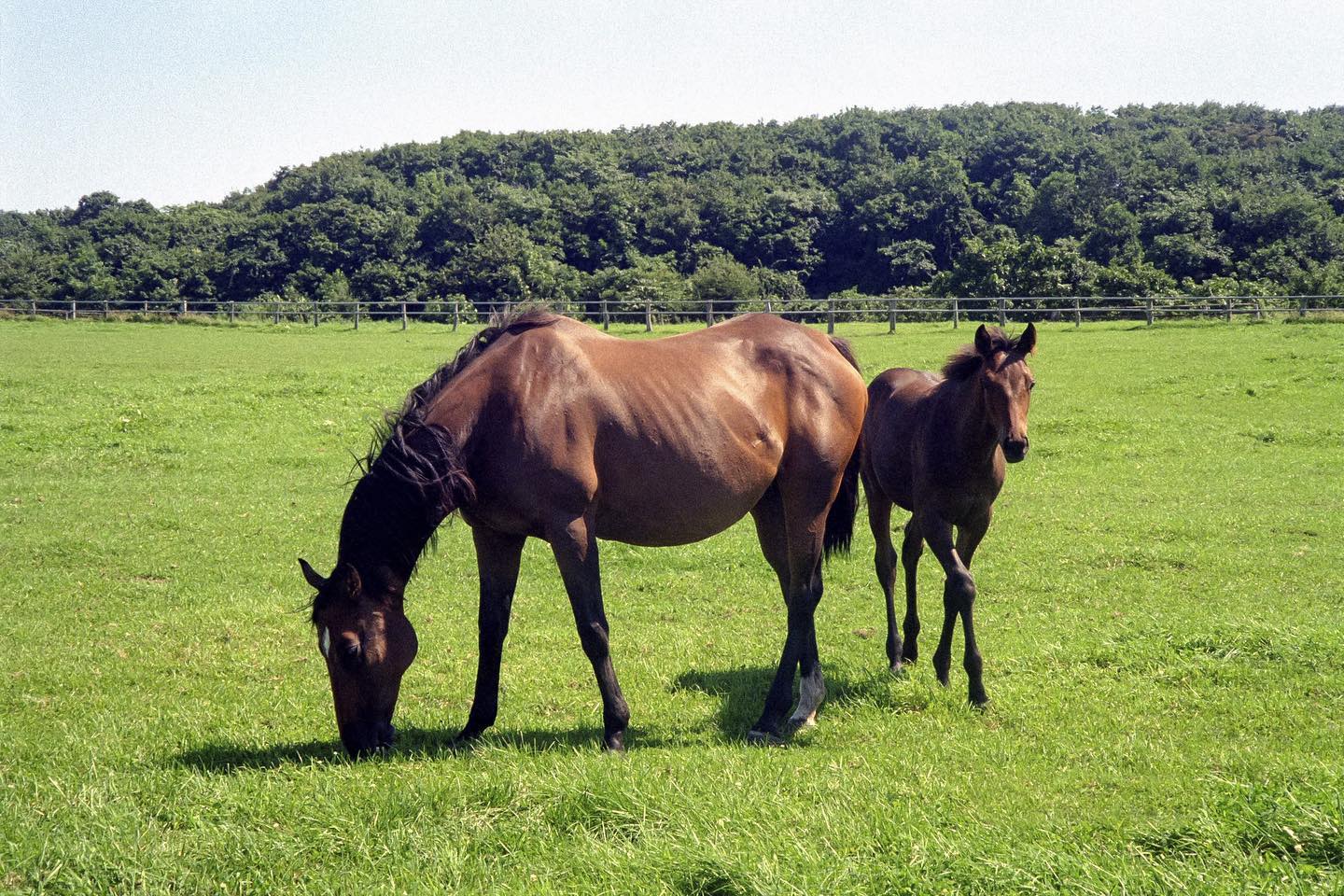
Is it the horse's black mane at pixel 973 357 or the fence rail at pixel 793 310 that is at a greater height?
the fence rail at pixel 793 310

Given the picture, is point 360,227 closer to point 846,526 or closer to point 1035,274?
point 1035,274

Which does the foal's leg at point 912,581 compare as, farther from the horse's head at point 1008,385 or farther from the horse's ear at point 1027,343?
the horse's ear at point 1027,343

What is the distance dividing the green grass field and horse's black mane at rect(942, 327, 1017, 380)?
196 cm

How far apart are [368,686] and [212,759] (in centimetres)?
83

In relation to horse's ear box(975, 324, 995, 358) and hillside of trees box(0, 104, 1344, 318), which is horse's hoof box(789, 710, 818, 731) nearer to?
horse's ear box(975, 324, 995, 358)

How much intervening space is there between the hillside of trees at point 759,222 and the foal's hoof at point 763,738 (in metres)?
39.1

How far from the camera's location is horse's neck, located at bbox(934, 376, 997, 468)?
21.7 feet

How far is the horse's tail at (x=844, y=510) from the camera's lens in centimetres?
707

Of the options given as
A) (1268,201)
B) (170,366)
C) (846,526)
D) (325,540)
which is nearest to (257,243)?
(170,366)

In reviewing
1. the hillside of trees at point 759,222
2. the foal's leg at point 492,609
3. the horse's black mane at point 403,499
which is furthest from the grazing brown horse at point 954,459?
the hillside of trees at point 759,222

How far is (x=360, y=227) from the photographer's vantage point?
2586 inches

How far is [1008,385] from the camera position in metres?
6.30

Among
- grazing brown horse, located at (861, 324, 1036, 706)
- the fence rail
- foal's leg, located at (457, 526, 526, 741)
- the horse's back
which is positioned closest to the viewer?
the horse's back

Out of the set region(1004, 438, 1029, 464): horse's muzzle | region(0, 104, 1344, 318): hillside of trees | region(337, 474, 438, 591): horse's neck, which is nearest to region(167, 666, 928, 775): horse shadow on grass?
region(337, 474, 438, 591): horse's neck
